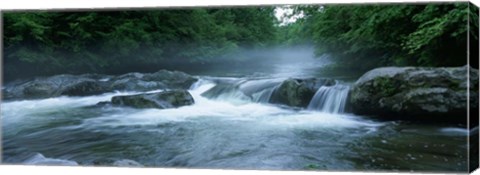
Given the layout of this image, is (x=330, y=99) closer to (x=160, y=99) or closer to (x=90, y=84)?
(x=160, y=99)

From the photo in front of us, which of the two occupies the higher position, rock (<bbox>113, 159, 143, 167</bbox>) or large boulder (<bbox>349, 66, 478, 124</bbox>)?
large boulder (<bbox>349, 66, 478, 124</bbox>)

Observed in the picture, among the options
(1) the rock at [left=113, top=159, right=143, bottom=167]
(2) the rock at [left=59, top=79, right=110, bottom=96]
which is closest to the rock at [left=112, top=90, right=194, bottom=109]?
(2) the rock at [left=59, top=79, right=110, bottom=96]

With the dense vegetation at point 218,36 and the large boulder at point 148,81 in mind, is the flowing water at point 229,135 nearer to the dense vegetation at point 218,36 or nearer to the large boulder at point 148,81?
the large boulder at point 148,81

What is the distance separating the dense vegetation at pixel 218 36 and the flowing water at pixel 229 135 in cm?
32

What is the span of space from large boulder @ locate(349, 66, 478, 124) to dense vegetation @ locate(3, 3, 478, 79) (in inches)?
3.5

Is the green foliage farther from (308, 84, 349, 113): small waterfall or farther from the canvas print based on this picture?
(308, 84, 349, 113): small waterfall

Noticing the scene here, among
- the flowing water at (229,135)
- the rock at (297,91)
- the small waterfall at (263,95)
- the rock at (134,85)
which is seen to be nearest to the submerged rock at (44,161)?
the flowing water at (229,135)

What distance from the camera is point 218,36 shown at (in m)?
6.22

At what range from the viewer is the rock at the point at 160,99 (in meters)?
6.21

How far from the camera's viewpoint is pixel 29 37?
21.5 feet

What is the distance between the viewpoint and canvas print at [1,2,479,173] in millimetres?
5441

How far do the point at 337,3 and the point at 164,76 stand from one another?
1.72 metres

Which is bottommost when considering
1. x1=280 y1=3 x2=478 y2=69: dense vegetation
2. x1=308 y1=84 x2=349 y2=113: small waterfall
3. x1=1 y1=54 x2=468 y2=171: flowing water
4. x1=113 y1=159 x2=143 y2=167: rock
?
x1=113 y1=159 x2=143 y2=167: rock

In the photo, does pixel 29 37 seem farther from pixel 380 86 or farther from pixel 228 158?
pixel 380 86
